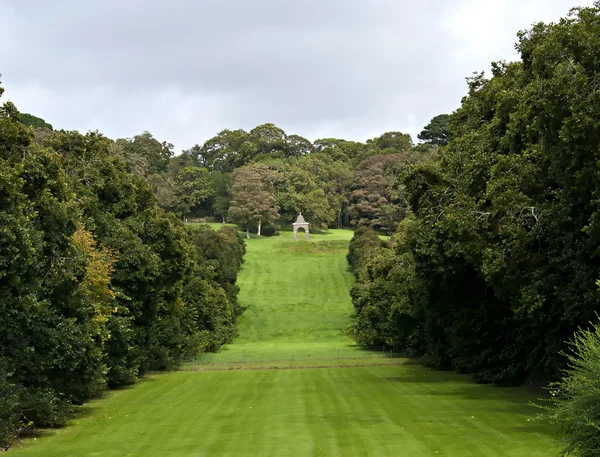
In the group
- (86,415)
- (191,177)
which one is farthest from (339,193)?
(86,415)

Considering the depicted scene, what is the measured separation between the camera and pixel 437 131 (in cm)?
14812

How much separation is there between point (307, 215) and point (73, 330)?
110 metres

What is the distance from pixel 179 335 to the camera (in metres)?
52.6

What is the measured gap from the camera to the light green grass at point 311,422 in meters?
19.5

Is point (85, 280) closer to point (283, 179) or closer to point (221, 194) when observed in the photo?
point (283, 179)

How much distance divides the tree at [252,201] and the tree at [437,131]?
115 feet

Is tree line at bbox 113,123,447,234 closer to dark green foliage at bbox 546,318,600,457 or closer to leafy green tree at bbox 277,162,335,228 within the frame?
leafy green tree at bbox 277,162,335,228

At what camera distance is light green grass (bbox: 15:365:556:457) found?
1952 cm

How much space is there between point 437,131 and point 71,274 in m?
129

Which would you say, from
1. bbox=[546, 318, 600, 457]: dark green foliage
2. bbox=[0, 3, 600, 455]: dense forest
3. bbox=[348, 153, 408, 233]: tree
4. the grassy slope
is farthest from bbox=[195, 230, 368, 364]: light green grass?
bbox=[546, 318, 600, 457]: dark green foliage

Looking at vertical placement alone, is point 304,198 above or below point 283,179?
below

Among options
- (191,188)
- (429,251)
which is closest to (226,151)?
(191,188)

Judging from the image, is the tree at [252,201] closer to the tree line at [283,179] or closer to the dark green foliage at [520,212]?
the tree line at [283,179]

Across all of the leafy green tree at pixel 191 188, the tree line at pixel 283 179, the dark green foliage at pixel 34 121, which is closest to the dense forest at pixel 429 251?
the dark green foliage at pixel 34 121
